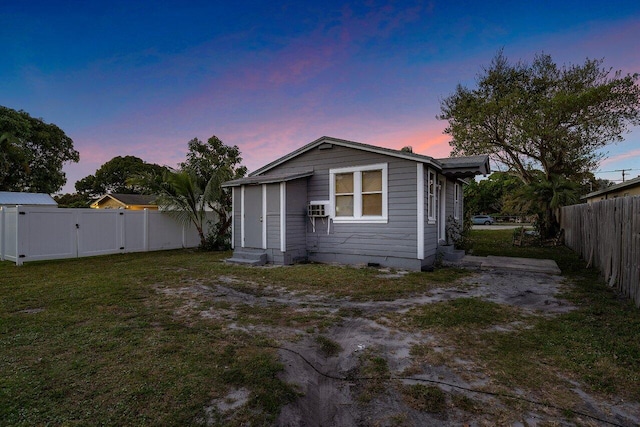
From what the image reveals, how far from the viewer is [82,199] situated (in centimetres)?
3622

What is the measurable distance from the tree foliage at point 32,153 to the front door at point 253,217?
23191mm

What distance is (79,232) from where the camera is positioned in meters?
10.3

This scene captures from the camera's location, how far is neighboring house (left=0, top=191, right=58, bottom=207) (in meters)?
20.5

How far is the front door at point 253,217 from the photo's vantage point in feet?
30.2

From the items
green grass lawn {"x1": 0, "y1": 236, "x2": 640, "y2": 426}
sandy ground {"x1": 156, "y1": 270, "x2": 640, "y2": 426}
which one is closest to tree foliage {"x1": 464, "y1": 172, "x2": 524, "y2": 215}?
green grass lawn {"x1": 0, "y1": 236, "x2": 640, "y2": 426}

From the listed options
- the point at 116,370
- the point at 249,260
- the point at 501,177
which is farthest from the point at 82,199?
the point at 501,177

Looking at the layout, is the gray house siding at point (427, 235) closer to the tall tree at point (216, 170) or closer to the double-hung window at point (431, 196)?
the double-hung window at point (431, 196)

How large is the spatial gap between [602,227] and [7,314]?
1128 centimetres

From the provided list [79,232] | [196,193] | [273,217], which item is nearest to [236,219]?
[273,217]

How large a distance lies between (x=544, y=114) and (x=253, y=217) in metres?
14.7

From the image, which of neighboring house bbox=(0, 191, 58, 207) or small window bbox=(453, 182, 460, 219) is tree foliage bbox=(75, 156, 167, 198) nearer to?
neighboring house bbox=(0, 191, 58, 207)

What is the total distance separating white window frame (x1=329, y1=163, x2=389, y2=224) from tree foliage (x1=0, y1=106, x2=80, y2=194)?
25.7 meters

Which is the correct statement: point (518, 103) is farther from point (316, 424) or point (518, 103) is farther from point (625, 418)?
point (316, 424)

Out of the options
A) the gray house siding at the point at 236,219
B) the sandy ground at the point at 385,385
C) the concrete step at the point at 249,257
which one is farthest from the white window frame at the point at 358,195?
the sandy ground at the point at 385,385
